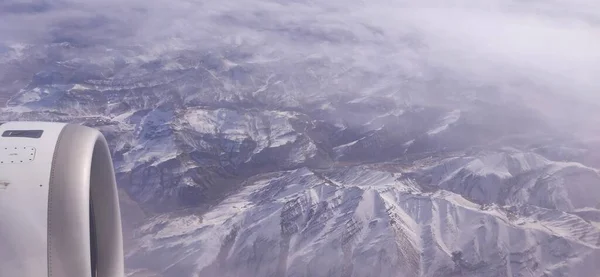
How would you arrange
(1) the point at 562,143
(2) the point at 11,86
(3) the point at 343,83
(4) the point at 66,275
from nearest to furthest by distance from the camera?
(4) the point at 66,275 < (1) the point at 562,143 < (2) the point at 11,86 < (3) the point at 343,83

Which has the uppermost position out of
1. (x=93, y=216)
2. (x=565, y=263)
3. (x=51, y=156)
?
(x=51, y=156)

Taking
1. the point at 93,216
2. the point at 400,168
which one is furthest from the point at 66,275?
the point at 400,168

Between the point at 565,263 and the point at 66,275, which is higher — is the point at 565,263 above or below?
below

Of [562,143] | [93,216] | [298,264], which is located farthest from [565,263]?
[93,216]

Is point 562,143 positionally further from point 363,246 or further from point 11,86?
point 11,86

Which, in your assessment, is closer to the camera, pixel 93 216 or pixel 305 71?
pixel 93 216

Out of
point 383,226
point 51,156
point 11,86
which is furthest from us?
point 11,86
